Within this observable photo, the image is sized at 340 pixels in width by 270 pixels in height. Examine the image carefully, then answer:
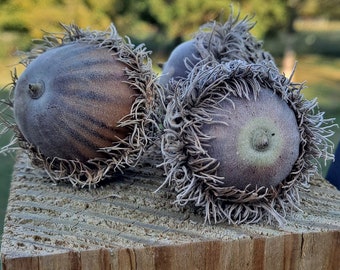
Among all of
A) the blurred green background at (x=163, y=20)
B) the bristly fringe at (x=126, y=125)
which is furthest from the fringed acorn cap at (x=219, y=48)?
the blurred green background at (x=163, y=20)


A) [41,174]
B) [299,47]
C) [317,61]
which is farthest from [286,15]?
[41,174]

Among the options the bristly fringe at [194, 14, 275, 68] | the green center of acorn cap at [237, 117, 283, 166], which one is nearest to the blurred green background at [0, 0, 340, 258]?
the bristly fringe at [194, 14, 275, 68]

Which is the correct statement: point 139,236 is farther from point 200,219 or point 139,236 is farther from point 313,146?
point 313,146

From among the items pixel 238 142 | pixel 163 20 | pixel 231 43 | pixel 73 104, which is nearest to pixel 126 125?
pixel 73 104

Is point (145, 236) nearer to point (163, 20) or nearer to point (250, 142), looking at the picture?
point (250, 142)

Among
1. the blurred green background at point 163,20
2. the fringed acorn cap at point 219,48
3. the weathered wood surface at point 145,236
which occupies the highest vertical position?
the blurred green background at point 163,20

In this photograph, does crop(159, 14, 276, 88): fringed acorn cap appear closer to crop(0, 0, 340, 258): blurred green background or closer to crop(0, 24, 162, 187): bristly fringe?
crop(0, 24, 162, 187): bristly fringe

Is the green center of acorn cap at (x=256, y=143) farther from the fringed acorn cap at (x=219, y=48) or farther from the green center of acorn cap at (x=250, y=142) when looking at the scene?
the fringed acorn cap at (x=219, y=48)
